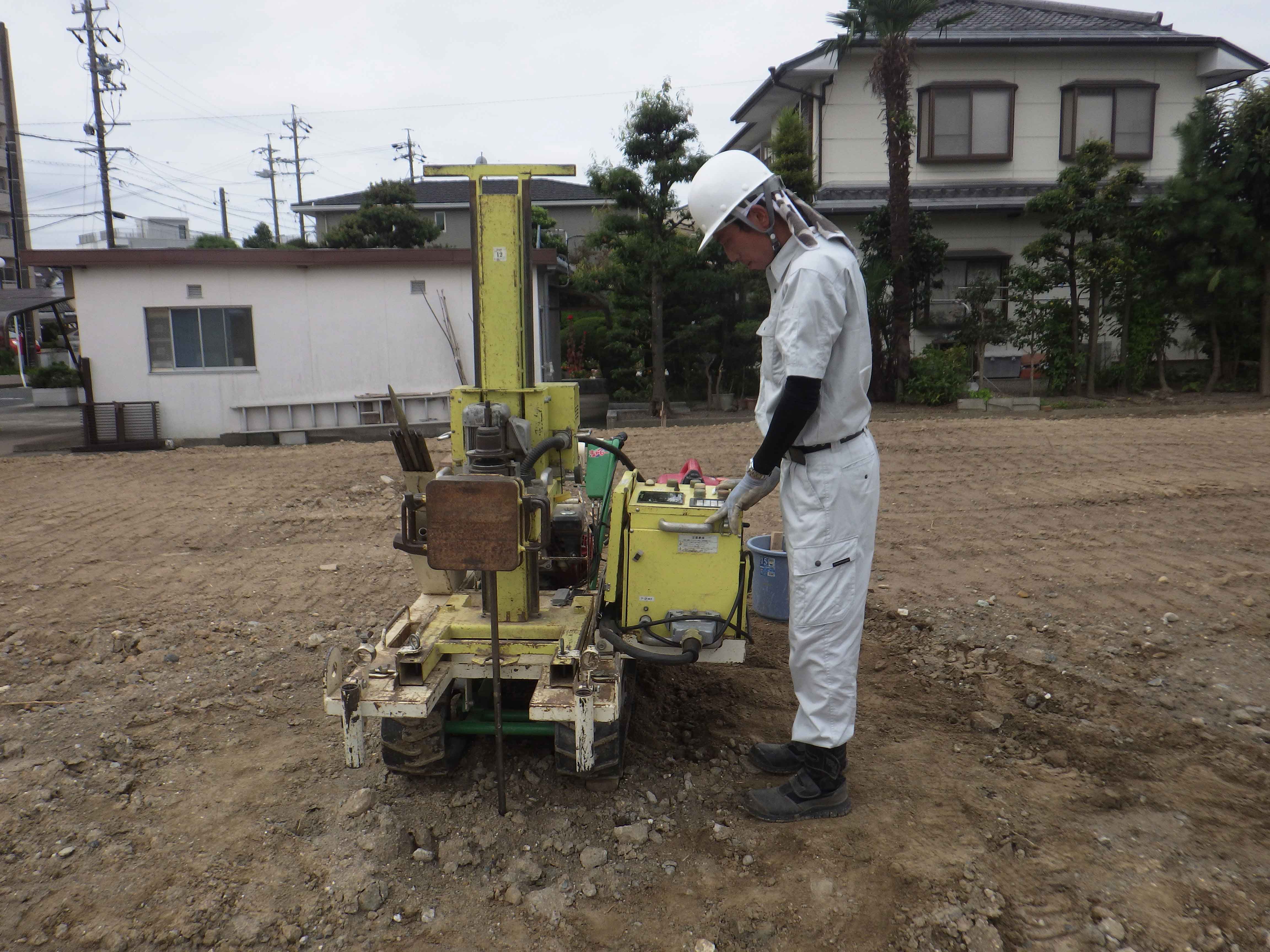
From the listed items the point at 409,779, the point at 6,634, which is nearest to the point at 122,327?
the point at 6,634

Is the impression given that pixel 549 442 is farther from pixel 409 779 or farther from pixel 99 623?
pixel 99 623

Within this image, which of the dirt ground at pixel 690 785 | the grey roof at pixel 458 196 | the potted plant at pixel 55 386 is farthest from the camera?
the grey roof at pixel 458 196

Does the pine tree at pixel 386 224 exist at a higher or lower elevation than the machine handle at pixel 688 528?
higher

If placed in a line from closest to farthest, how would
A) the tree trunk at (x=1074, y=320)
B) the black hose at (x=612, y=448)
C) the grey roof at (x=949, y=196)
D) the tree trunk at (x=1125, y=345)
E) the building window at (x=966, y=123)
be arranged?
the black hose at (x=612, y=448) → the tree trunk at (x=1074, y=320) → the tree trunk at (x=1125, y=345) → the grey roof at (x=949, y=196) → the building window at (x=966, y=123)

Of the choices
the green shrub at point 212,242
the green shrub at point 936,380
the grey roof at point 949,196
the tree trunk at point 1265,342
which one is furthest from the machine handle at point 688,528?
the green shrub at point 212,242

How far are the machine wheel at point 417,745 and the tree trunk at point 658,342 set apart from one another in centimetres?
1178

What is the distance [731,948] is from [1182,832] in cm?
154

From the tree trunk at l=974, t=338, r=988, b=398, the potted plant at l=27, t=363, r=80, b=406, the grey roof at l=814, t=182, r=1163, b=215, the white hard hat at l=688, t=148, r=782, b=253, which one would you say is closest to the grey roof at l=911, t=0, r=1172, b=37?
the grey roof at l=814, t=182, r=1163, b=215

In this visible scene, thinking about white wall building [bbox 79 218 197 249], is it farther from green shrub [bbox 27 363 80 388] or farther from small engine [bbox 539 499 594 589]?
small engine [bbox 539 499 594 589]

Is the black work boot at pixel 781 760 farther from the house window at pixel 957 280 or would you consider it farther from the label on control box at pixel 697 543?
the house window at pixel 957 280

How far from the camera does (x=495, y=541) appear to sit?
2775mm

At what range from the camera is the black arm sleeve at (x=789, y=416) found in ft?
9.16

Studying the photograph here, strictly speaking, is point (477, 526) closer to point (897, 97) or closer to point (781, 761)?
point (781, 761)

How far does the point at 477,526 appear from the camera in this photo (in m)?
2.78
